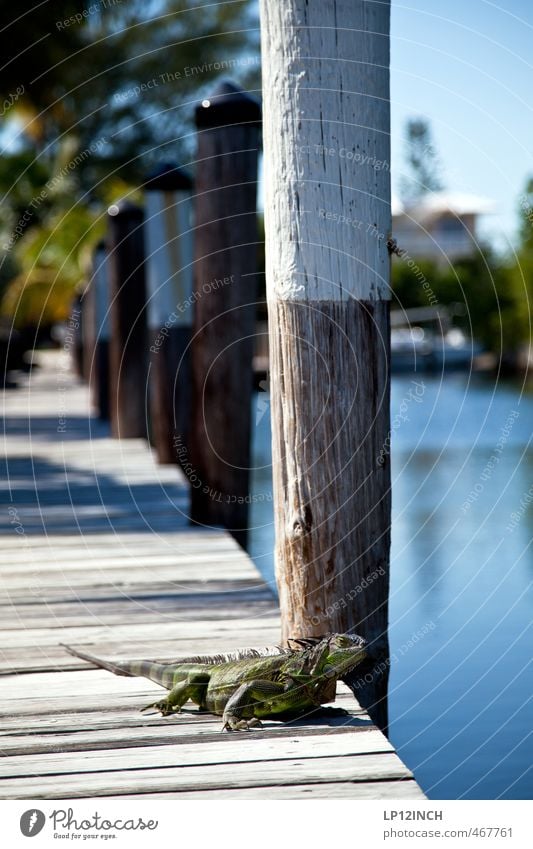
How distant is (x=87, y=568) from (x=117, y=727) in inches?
107

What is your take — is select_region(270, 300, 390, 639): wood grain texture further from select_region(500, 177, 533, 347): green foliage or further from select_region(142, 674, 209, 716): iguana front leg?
select_region(500, 177, 533, 347): green foliage

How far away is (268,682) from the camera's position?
332 centimetres

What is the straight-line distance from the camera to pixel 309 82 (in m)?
3.57

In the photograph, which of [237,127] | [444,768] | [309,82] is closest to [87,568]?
[444,768]

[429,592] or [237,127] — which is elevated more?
[237,127]

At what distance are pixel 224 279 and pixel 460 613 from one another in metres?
2.65

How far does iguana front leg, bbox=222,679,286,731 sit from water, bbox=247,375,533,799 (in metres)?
1.55

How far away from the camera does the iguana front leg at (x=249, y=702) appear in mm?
3305

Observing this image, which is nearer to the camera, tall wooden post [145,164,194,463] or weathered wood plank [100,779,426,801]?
weathered wood plank [100,779,426,801]

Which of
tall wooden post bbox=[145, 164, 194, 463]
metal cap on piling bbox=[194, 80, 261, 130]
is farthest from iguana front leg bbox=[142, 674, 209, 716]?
tall wooden post bbox=[145, 164, 194, 463]

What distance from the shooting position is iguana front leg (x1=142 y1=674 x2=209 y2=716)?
3469 mm

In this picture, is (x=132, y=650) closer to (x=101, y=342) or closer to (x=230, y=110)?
(x=230, y=110)

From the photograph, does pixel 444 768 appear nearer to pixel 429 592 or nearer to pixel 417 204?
pixel 429 592
